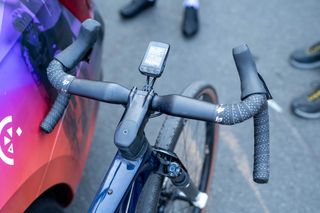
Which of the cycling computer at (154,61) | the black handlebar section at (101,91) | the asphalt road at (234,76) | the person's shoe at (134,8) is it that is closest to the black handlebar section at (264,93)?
the cycling computer at (154,61)

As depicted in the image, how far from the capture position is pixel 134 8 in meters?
4.12

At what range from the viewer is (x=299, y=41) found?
380 centimetres

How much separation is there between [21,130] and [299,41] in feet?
9.17

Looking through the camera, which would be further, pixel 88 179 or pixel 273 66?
pixel 273 66

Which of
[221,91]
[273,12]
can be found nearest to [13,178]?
[221,91]

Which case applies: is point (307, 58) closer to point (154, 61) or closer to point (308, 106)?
point (308, 106)

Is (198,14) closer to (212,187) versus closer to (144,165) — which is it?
(212,187)

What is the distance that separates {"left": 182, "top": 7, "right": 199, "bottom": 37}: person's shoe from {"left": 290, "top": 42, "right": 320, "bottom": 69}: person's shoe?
2.89 ft

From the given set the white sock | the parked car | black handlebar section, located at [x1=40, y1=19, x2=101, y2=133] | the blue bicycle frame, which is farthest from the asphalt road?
black handlebar section, located at [x1=40, y1=19, x2=101, y2=133]

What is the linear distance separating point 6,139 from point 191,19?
A: 2592mm

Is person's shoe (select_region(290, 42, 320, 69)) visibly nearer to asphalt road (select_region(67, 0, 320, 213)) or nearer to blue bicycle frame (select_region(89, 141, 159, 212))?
asphalt road (select_region(67, 0, 320, 213))

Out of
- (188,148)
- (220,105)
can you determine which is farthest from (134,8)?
(220,105)

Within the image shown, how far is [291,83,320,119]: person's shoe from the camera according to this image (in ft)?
10.5

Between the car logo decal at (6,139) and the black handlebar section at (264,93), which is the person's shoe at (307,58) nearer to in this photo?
the black handlebar section at (264,93)
